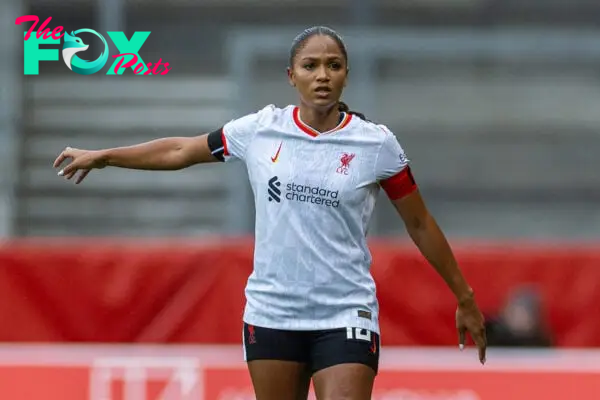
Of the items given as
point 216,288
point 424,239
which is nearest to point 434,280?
point 216,288

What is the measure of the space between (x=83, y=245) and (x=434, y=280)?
2.73 m

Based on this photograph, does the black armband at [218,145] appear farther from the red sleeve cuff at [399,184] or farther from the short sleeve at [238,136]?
the red sleeve cuff at [399,184]

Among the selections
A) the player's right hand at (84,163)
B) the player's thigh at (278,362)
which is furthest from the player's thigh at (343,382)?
the player's right hand at (84,163)

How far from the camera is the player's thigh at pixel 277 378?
4703 millimetres

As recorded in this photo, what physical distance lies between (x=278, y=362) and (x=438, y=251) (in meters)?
0.77

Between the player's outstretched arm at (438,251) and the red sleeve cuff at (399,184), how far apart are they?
0.07 feet

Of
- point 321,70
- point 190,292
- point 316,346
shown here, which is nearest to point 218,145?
point 321,70

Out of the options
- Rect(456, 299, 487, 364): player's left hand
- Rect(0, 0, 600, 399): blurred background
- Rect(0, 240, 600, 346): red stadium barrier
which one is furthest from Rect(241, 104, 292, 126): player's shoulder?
Rect(0, 240, 600, 346): red stadium barrier

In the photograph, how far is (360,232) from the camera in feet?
15.7

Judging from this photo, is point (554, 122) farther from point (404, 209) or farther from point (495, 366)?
point (404, 209)

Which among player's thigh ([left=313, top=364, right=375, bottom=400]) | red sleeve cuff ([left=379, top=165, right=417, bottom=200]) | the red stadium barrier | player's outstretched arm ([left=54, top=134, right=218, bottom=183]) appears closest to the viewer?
player's thigh ([left=313, top=364, right=375, bottom=400])

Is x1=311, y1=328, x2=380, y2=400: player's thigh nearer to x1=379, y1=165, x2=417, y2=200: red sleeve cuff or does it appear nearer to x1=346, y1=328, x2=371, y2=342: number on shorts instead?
x1=346, y1=328, x2=371, y2=342: number on shorts

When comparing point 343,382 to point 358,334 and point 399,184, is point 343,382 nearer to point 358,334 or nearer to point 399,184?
point 358,334

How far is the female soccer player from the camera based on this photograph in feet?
15.3
